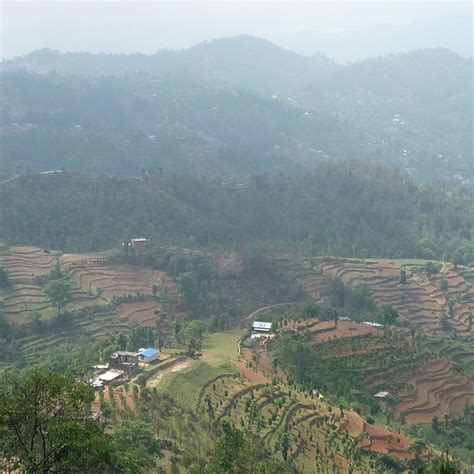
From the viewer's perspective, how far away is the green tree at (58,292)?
4556cm

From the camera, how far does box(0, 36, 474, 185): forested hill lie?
108 meters

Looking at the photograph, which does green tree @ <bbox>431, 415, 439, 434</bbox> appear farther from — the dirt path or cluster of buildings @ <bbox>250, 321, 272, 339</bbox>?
the dirt path

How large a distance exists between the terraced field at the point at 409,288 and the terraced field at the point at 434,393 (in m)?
9.96

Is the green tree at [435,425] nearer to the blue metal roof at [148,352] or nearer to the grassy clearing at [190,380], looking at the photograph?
the grassy clearing at [190,380]

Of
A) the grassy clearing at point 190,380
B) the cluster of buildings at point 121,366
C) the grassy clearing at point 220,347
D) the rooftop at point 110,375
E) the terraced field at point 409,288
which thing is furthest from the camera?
the terraced field at point 409,288

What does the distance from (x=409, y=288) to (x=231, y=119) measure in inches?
3397

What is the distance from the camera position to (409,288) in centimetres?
5528

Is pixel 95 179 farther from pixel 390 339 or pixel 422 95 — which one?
pixel 422 95

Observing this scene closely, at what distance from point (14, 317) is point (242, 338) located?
1465 cm

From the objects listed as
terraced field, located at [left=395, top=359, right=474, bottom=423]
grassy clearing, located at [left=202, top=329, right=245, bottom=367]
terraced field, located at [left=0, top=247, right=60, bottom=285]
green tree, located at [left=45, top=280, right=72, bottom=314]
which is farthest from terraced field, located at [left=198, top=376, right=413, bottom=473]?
terraced field, located at [left=0, top=247, right=60, bottom=285]

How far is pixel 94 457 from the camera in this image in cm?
1476

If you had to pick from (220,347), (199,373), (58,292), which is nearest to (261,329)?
(220,347)

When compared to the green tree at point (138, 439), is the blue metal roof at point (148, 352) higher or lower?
lower

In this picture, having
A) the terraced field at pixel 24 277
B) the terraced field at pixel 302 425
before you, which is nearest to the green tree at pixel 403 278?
the terraced field at pixel 302 425
